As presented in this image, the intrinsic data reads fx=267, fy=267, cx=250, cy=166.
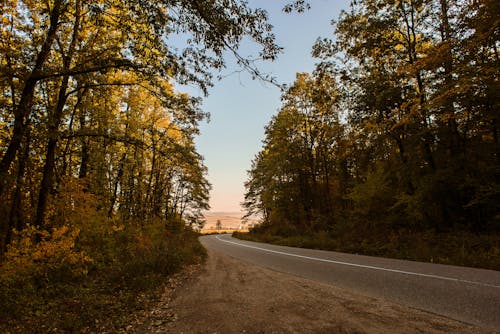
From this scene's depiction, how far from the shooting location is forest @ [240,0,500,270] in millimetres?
9688

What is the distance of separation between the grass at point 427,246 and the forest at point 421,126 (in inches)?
1.7

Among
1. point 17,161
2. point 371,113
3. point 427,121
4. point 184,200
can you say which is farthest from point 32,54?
point 184,200

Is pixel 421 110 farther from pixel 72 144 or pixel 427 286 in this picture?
pixel 72 144

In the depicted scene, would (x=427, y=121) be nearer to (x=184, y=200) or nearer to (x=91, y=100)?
(x=91, y=100)

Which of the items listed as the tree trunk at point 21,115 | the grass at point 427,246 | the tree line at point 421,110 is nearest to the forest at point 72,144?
the tree trunk at point 21,115

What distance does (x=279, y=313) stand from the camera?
4398mm

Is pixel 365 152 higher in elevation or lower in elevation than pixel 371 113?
lower

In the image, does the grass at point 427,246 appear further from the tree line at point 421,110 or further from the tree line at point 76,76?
the tree line at point 76,76

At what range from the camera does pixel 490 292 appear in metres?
4.82

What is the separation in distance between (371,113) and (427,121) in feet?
8.59

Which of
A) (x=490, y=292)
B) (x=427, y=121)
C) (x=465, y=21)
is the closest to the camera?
(x=490, y=292)

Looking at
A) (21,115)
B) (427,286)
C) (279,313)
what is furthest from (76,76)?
(427,286)

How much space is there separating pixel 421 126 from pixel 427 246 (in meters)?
5.62

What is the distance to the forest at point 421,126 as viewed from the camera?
969 centimetres
